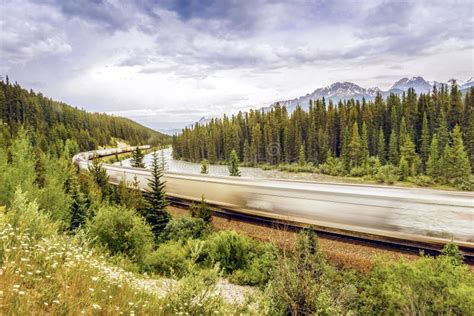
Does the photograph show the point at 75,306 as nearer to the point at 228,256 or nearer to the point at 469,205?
the point at 228,256

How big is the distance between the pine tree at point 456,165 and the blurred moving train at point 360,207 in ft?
120

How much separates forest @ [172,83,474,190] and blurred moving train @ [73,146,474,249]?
35291mm

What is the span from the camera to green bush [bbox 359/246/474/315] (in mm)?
7648

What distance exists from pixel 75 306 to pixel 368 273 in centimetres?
886

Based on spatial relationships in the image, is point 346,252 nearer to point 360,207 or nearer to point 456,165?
point 360,207

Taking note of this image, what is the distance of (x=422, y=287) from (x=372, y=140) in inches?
2141

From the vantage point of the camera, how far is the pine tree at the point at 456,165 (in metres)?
38.9

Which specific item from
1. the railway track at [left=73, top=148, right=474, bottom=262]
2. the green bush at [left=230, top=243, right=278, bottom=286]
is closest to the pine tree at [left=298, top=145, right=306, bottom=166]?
the railway track at [left=73, top=148, right=474, bottom=262]

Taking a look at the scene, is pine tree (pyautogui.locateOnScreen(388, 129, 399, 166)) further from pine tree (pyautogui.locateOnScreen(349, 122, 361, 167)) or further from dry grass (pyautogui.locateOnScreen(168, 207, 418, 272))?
dry grass (pyautogui.locateOnScreen(168, 207, 418, 272))

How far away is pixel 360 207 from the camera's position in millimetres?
10297

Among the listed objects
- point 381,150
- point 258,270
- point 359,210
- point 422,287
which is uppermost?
point 381,150

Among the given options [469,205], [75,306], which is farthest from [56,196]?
[469,205]

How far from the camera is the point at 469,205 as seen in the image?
28.0 feet

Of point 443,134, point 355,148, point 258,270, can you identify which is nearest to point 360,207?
point 258,270
